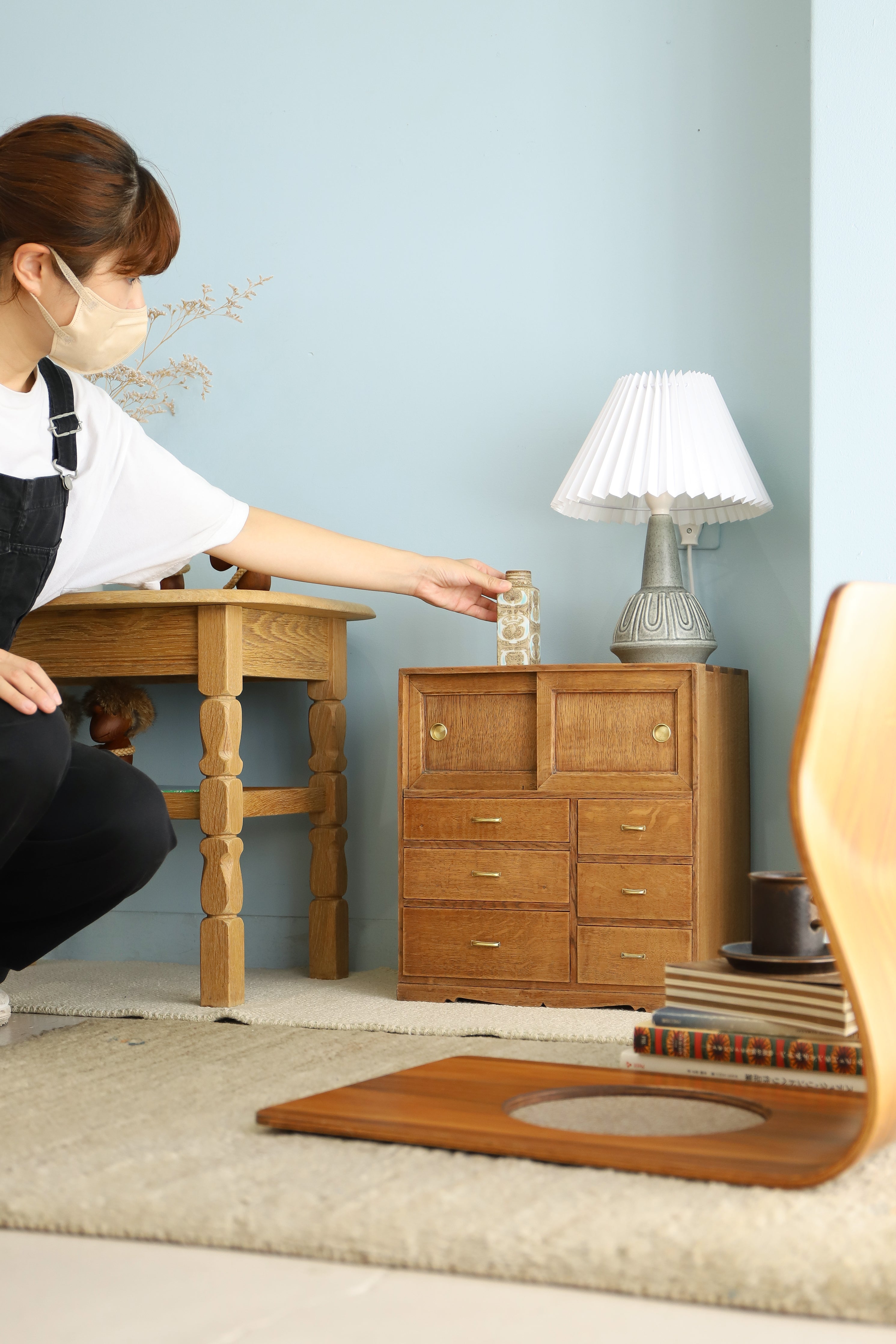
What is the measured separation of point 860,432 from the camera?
2.17 metres

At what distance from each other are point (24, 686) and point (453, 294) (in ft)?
4.77

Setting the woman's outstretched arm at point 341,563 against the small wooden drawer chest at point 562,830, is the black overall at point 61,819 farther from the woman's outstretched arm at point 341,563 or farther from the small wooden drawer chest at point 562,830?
the small wooden drawer chest at point 562,830

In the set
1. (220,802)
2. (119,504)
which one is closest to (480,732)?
(220,802)

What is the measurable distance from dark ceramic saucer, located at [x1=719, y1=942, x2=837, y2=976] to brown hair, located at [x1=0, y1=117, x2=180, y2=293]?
1244 millimetres

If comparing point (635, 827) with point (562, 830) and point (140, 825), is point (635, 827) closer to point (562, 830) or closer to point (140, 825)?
point (562, 830)

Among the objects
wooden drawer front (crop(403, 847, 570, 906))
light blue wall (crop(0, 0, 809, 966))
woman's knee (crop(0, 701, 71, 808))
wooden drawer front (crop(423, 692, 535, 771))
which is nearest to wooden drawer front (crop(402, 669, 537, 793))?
wooden drawer front (crop(423, 692, 535, 771))

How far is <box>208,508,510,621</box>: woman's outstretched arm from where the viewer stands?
2115 mm

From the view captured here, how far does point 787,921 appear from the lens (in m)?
1.42

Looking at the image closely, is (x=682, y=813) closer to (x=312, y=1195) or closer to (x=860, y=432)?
(x=860, y=432)

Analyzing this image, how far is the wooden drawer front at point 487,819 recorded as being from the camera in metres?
2.23

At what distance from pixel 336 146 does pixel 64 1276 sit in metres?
2.45

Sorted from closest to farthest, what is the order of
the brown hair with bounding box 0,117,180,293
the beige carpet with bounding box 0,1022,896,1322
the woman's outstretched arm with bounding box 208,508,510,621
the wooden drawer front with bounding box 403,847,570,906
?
the beige carpet with bounding box 0,1022,896,1322
the brown hair with bounding box 0,117,180,293
the woman's outstretched arm with bounding box 208,508,510,621
the wooden drawer front with bounding box 403,847,570,906

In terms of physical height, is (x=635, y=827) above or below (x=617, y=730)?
below

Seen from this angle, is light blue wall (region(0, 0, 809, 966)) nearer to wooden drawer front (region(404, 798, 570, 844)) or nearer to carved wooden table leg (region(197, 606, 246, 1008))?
wooden drawer front (region(404, 798, 570, 844))
